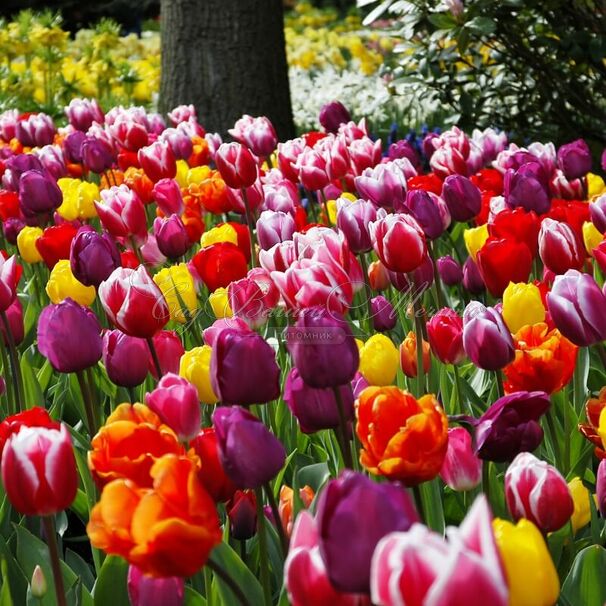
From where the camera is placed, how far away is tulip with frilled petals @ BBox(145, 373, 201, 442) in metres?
1.48

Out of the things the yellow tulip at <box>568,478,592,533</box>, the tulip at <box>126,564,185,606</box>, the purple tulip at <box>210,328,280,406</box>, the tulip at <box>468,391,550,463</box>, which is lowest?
the yellow tulip at <box>568,478,592,533</box>

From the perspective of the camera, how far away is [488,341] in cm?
167

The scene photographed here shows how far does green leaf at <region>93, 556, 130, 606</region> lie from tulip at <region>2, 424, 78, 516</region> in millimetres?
354

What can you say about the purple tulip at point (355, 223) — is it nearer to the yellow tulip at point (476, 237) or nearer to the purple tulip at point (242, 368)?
the yellow tulip at point (476, 237)

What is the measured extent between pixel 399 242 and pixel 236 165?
101cm

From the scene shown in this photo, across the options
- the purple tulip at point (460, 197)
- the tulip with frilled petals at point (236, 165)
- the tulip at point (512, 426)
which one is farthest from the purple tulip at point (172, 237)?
the tulip at point (512, 426)

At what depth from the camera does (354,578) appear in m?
0.87

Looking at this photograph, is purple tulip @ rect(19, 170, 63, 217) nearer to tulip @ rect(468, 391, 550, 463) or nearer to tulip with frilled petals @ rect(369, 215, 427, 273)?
tulip with frilled petals @ rect(369, 215, 427, 273)

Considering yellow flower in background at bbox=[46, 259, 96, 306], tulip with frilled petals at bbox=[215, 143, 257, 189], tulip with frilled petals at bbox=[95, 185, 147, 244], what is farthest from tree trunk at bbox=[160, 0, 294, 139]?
yellow flower in background at bbox=[46, 259, 96, 306]

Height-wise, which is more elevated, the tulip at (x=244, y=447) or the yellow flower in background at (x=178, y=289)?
the tulip at (x=244, y=447)

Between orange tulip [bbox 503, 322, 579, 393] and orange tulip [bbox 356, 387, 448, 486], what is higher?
orange tulip [bbox 356, 387, 448, 486]

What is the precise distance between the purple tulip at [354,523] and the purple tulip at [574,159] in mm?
2510

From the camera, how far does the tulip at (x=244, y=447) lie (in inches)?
48.4

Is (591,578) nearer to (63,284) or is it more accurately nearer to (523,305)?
(523,305)
